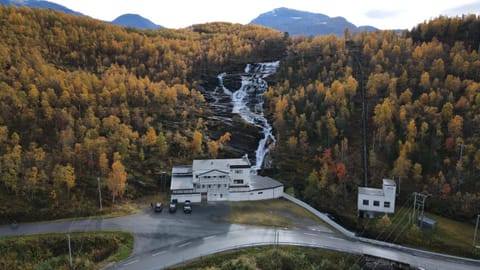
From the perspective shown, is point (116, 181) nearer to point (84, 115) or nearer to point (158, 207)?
point (158, 207)

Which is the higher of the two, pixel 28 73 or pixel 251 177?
pixel 28 73

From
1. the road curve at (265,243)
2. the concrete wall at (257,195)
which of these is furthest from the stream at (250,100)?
the road curve at (265,243)

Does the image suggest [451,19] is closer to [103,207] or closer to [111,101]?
[111,101]

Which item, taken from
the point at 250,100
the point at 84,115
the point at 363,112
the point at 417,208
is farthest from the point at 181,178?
the point at 250,100

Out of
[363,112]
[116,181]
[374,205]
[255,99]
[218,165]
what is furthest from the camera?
[255,99]

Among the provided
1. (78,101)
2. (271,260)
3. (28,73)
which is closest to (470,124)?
(271,260)

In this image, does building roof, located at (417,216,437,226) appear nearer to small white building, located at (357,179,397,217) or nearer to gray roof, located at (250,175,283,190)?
small white building, located at (357,179,397,217)
